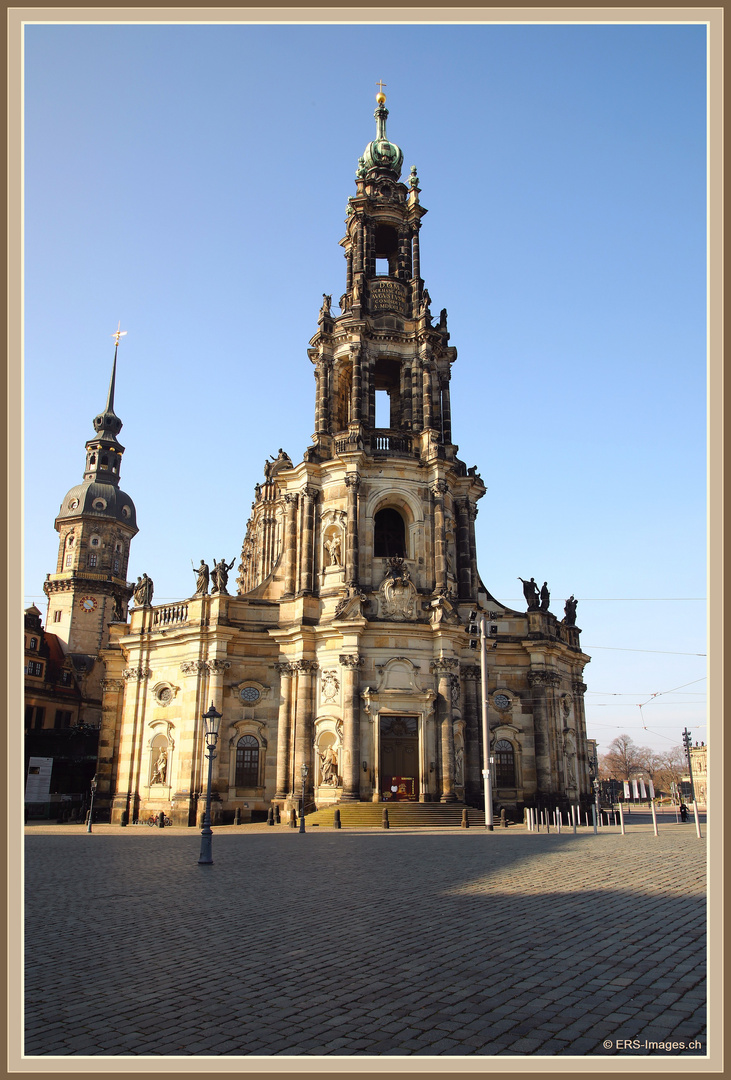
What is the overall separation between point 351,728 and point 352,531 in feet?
35.7

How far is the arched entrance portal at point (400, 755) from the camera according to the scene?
40656 millimetres

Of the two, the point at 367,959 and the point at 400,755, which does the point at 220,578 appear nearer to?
the point at 400,755

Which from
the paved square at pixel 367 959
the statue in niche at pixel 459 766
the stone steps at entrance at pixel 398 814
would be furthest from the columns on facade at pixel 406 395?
the paved square at pixel 367 959

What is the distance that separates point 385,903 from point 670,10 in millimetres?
12501

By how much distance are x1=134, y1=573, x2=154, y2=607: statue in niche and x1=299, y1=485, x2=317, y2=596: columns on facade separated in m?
10.9

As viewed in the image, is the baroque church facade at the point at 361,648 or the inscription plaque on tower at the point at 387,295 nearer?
the baroque church facade at the point at 361,648

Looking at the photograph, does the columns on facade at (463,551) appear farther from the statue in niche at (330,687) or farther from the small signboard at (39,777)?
the small signboard at (39,777)

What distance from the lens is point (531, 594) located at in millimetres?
49406

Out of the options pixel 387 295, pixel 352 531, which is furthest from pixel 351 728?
pixel 387 295

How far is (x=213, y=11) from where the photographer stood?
20.2 ft

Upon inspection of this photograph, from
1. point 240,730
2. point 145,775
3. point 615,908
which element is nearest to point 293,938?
point 615,908

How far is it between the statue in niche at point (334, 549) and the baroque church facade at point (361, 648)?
0.34 ft
